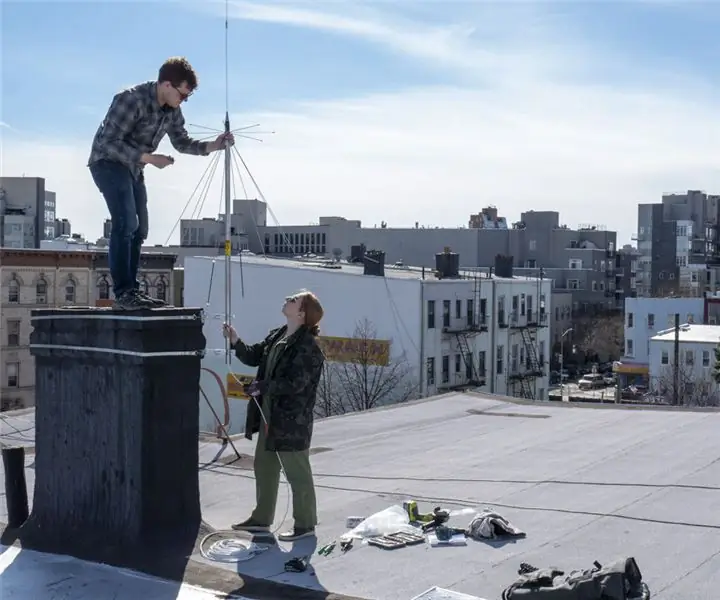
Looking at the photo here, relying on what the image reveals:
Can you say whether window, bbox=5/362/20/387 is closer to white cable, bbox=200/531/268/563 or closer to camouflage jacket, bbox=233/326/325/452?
camouflage jacket, bbox=233/326/325/452

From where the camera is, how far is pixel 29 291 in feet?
171

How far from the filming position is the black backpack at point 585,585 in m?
4.57

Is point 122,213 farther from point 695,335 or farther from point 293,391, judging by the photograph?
point 695,335

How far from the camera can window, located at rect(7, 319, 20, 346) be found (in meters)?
51.1

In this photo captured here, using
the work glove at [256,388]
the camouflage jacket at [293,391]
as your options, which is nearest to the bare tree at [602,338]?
the camouflage jacket at [293,391]

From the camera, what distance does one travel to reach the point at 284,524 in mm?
6590

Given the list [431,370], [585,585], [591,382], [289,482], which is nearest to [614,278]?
[591,382]

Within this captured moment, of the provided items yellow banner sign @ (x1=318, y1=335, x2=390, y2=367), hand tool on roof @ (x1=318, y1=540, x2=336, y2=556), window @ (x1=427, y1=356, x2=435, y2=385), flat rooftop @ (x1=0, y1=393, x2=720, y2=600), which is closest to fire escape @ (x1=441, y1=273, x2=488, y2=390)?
window @ (x1=427, y1=356, x2=435, y2=385)

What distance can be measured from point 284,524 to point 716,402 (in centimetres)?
4313

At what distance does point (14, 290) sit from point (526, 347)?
85.7 feet

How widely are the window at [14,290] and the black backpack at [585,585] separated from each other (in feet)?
163

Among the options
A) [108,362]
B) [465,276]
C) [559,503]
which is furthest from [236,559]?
[465,276]

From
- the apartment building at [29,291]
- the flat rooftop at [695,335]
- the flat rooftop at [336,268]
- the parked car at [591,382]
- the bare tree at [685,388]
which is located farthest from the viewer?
the parked car at [591,382]

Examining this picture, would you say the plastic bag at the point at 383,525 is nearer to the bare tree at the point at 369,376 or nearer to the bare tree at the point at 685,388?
the bare tree at the point at 369,376
